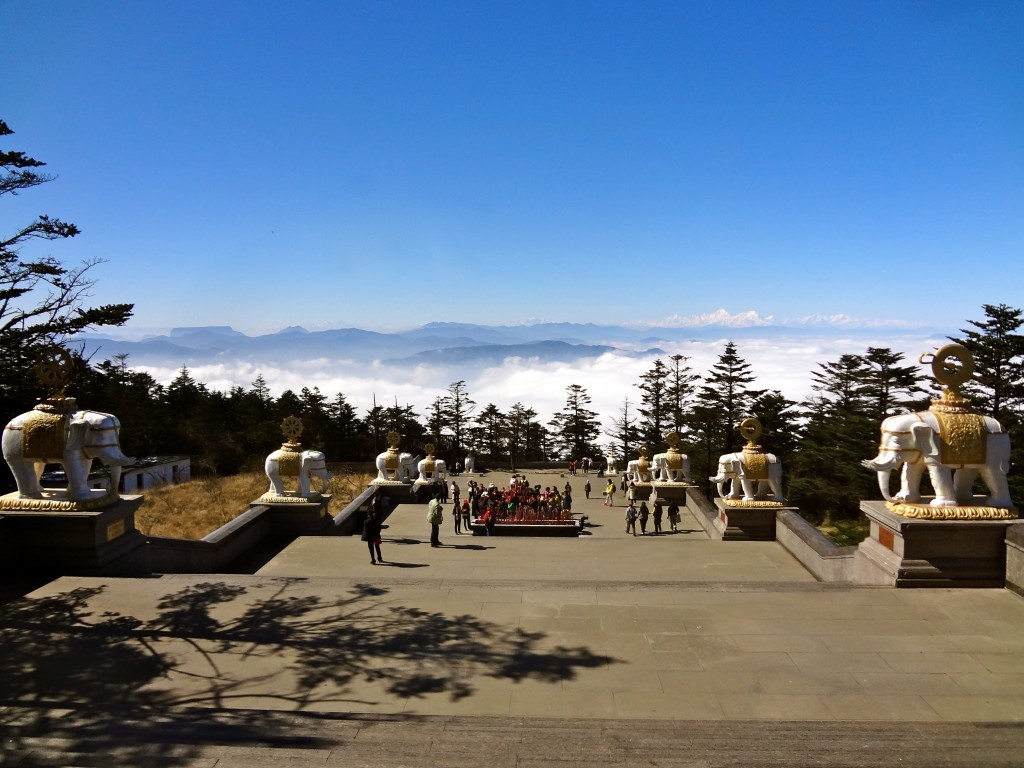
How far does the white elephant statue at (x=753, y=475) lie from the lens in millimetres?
11992

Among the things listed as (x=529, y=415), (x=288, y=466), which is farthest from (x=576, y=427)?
(x=288, y=466)

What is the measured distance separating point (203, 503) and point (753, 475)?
17541mm

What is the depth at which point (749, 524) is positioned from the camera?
12.0 metres

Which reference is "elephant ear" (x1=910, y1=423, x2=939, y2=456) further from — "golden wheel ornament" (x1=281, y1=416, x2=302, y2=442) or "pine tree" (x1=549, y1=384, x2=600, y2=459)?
"pine tree" (x1=549, y1=384, x2=600, y2=459)

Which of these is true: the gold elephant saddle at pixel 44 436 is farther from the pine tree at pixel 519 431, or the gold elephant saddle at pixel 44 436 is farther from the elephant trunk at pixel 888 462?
the pine tree at pixel 519 431

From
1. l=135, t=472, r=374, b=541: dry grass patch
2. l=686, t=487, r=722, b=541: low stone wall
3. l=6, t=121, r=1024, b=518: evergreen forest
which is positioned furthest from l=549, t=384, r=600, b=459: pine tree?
l=686, t=487, r=722, b=541: low stone wall

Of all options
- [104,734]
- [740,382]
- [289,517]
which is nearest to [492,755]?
[104,734]

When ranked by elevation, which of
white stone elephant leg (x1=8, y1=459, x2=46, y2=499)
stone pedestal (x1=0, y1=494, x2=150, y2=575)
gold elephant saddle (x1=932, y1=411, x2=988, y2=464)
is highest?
gold elephant saddle (x1=932, y1=411, x2=988, y2=464)

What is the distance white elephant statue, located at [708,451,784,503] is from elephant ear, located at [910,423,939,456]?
14.2 ft

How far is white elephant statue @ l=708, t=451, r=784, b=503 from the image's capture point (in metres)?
12.0

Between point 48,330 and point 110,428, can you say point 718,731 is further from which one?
point 48,330

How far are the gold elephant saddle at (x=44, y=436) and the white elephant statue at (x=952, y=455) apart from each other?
979 centimetres

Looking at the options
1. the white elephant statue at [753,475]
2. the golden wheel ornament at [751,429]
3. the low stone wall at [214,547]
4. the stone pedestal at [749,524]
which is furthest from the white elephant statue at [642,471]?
the low stone wall at [214,547]

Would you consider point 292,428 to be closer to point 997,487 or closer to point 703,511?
point 703,511
